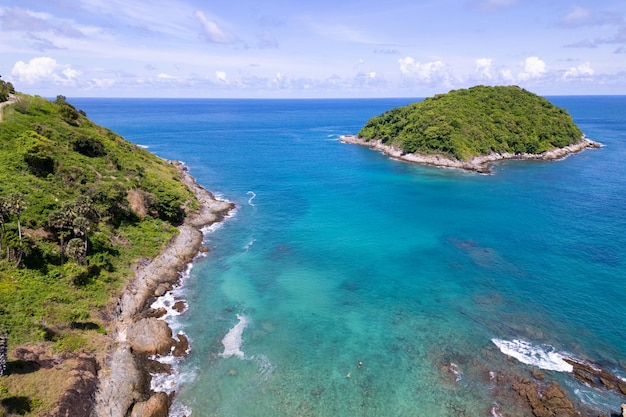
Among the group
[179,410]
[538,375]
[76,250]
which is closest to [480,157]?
[538,375]

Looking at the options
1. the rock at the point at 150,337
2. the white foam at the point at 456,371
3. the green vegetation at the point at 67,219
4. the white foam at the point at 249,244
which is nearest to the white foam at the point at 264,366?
the rock at the point at 150,337

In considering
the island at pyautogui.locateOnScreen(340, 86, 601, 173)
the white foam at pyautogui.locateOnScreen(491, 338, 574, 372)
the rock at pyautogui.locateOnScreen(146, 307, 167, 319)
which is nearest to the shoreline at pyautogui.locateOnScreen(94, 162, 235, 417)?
the rock at pyautogui.locateOnScreen(146, 307, 167, 319)

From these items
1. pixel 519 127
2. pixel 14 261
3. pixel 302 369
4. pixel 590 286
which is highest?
pixel 519 127

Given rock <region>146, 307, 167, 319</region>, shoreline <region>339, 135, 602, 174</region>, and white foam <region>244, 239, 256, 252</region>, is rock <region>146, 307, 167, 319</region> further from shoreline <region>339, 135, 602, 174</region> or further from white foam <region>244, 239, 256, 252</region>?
shoreline <region>339, 135, 602, 174</region>

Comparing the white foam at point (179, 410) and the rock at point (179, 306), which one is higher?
the rock at point (179, 306)

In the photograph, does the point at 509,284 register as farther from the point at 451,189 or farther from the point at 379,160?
the point at 379,160

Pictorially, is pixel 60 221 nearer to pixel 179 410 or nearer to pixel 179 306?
pixel 179 306

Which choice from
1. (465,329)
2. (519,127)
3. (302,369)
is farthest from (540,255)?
(519,127)

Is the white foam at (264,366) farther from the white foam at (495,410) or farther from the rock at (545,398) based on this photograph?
the rock at (545,398)
